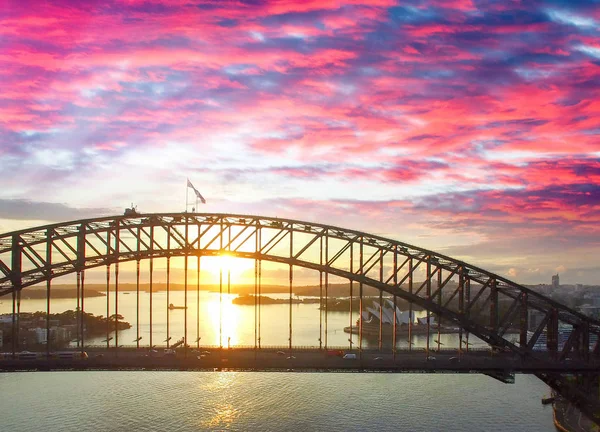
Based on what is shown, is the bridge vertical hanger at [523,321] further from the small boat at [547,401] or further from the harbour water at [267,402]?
the small boat at [547,401]

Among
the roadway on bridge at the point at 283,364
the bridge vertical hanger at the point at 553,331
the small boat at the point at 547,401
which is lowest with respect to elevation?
the small boat at the point at 547,401

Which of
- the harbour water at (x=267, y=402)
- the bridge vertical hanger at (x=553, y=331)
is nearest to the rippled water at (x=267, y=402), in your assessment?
the harbour water at (x=267, y=402)

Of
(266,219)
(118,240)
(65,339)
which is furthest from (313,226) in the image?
(65,339)

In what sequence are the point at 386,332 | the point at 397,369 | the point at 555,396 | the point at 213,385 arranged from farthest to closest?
the point at 386,332 → the point at 213,385 → the point at 555,396 → the point at 397,369

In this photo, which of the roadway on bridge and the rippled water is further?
the rippled water

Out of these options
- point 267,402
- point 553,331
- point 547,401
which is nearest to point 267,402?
point 267,402

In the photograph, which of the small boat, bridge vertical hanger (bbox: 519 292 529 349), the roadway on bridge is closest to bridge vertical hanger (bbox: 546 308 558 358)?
the roadway on bridge

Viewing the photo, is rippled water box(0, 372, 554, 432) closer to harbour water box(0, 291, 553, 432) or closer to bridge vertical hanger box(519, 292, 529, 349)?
harbour water box(0, 291, 553, 432)

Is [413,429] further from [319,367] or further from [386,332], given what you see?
[386,332]
